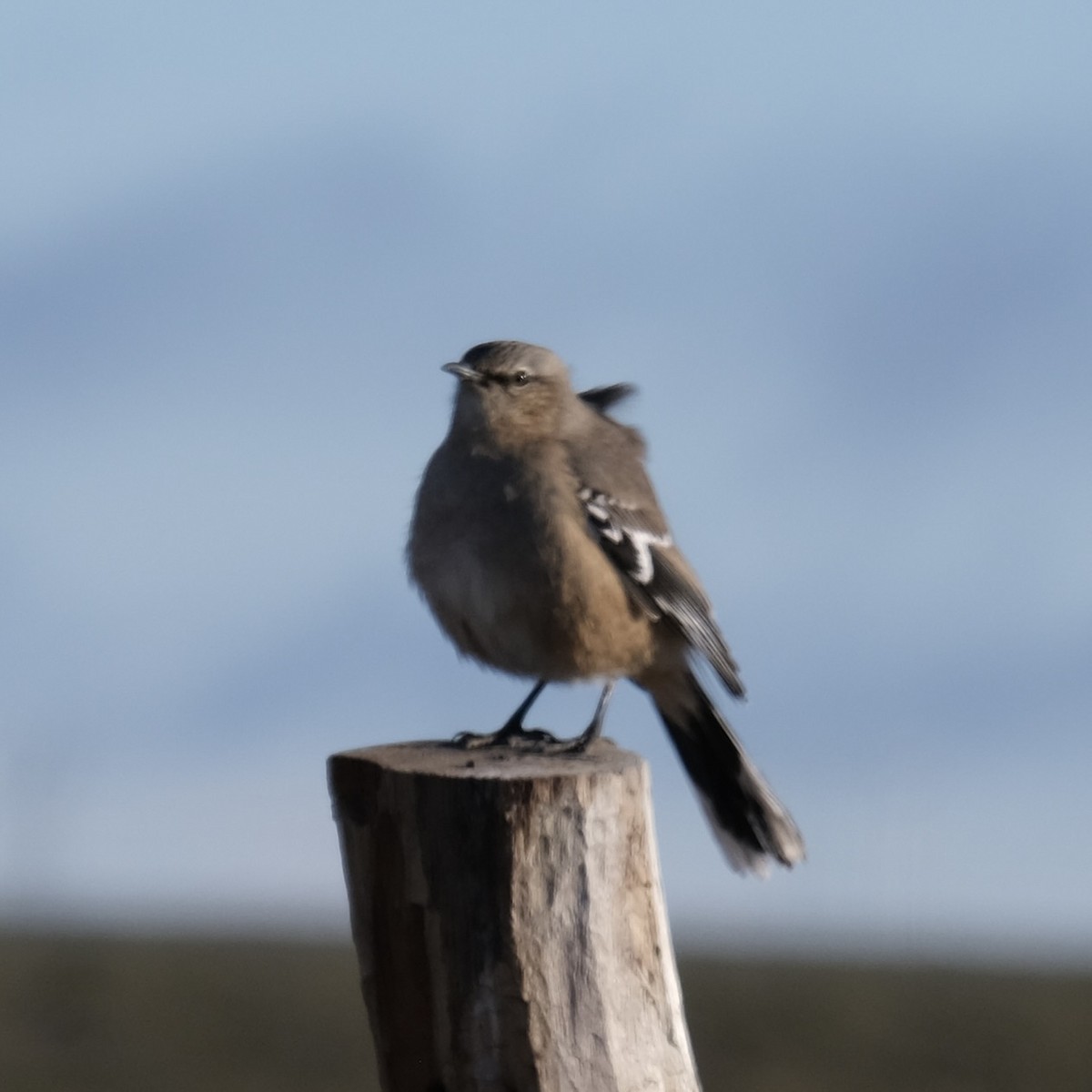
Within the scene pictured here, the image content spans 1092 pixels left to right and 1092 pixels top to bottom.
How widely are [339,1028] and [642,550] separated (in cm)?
2597

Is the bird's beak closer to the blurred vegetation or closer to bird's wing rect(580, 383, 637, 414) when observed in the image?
A: bird's wing rect(580, 383, 637, 414)

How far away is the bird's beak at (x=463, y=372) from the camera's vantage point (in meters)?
7.51

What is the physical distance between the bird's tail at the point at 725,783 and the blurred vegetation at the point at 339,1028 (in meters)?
20.7

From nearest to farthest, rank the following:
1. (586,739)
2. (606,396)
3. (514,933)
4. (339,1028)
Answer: (514,933)
(586,739)
(606,396)
(339,1028)

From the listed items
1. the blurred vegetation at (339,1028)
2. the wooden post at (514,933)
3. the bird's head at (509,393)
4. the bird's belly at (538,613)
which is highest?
the bird's head at (509,393)

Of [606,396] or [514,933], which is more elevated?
[606,396]

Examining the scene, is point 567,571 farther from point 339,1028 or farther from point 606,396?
point 339,1028

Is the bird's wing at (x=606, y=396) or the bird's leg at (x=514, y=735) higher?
the bird's wing at (x=606, y=396)

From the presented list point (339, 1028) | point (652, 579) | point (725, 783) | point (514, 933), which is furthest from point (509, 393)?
point (339, 1028)

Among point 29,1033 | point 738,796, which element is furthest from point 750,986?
point 738,796

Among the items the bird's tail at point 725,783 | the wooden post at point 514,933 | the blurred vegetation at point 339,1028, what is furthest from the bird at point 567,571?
the blurred vegetation at point 339,1028

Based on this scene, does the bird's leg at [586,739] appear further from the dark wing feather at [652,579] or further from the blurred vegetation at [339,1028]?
the blurred vegetation at [339,1028]

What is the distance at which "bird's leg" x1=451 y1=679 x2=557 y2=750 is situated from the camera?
19.7ft

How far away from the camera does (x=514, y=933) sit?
4.56 m
